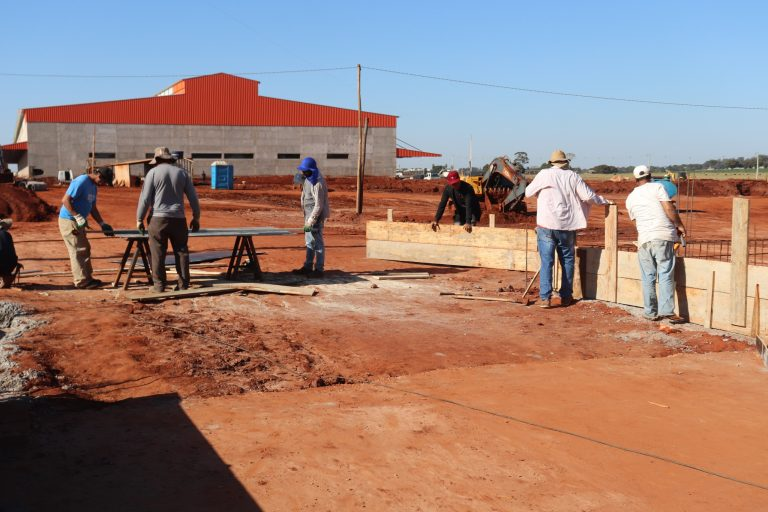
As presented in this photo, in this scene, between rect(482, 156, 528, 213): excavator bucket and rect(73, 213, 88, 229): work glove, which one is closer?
rect(73, 213, 88, 229): work glove

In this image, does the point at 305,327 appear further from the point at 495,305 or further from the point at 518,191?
the point at 518,191

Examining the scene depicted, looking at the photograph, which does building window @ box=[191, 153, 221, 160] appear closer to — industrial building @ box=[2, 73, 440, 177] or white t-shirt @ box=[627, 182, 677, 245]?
industrial building @ box=[2, 73, 440, 177]

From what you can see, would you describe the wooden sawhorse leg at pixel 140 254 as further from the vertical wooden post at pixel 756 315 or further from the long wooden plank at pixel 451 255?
the vertical wooden post at pixel 756 315

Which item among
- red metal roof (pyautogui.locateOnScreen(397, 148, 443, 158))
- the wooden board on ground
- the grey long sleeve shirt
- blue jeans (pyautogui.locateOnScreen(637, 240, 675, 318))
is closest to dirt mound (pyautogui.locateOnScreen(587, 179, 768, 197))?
red metal roof (pyautogui.locateOnScreen(397, 148, 443, 158))

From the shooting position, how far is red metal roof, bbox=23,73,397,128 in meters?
48.7

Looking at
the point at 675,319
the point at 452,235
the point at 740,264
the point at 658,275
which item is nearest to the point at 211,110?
the point at 452,235

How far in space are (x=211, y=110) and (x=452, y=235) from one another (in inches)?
1541

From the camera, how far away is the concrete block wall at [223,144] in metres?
48.3

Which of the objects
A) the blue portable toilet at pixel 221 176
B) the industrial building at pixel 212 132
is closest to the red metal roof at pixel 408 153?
the industrial building at pixel 212 132

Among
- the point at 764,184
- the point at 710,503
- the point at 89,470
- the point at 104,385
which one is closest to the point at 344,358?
the point at 104,385

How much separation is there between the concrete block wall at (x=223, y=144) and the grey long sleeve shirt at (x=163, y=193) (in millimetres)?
40793

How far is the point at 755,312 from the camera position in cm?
852

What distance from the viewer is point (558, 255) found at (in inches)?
415

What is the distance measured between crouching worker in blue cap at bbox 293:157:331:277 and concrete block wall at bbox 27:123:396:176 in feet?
129
